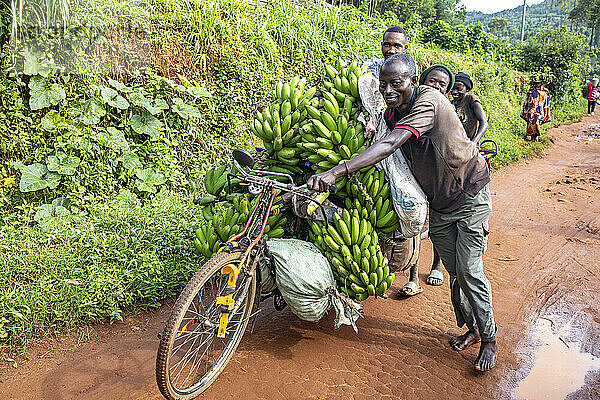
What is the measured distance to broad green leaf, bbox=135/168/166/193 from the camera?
5.83 m

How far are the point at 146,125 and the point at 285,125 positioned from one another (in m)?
3.22

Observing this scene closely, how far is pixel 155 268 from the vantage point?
4.29 m

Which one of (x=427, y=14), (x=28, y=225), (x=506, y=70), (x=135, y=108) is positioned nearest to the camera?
(x=28, y=225)

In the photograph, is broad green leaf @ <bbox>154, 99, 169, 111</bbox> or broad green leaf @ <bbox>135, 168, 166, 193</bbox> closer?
broad green leaf @ <bbox>135, 168, 166, 193</bbox>

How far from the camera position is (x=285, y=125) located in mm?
3566

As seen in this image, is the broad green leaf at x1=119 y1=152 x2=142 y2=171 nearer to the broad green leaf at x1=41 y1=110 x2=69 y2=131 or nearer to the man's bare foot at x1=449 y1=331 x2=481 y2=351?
the broad green leaf at x1=41 y1=110 x2=69 y2=131

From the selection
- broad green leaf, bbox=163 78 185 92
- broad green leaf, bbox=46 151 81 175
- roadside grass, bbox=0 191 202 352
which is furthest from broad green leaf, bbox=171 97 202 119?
roadside grass, bbox=0 191 202 352

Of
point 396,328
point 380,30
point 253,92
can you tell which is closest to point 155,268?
point 396,328

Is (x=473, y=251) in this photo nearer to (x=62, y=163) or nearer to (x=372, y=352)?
(x=372, y=352)

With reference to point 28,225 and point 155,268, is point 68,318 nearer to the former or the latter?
point 155,268

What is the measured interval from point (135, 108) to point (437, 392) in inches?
198

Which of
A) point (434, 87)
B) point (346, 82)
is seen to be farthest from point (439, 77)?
point (346, 82)

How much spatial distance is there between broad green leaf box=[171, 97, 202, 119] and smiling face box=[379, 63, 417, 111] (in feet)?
13.1

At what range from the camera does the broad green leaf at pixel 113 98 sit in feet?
19.1
